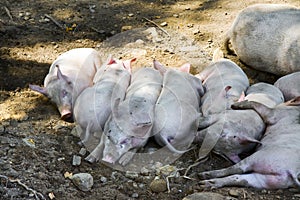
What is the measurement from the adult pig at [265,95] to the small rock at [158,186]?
3.29 ft

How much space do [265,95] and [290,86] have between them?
30cm

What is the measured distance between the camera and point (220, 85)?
14.1ft

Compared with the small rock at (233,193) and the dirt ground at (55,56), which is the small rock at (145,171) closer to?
the dirt ground at (55,56)

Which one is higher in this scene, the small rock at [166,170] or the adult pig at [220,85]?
the adult pig at [220,85]

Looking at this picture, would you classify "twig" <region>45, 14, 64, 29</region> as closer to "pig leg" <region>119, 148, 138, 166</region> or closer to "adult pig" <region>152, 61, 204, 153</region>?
"adult pig" <region>152, 61, 204, 153</region>

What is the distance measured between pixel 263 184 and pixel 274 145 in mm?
259

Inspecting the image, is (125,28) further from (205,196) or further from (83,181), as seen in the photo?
(205,196)

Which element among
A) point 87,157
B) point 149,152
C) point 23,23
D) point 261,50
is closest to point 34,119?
point 87,157

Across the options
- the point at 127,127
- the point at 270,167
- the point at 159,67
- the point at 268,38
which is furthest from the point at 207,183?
the point at 268,38

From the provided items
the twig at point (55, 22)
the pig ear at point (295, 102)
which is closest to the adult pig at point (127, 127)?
the pig ear at point (295, 102)

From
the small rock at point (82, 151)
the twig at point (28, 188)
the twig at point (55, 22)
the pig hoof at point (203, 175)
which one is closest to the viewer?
the twig at point (28, 188)

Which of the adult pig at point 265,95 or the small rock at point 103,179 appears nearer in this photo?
the small rock at point 103,179

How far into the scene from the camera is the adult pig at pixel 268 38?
4848 millimetres

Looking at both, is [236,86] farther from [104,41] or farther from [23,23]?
[23,23]
